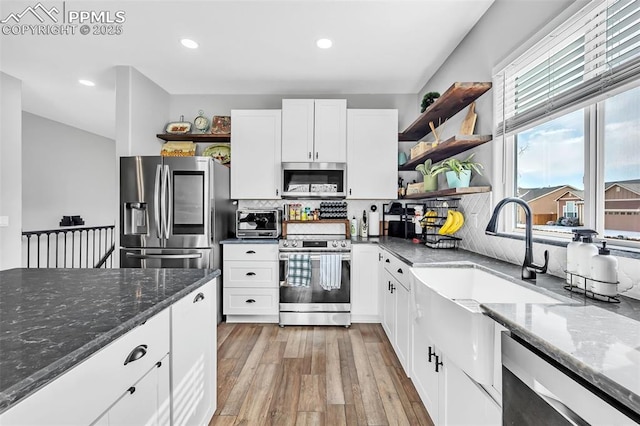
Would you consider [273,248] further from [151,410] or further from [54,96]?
[54,96]

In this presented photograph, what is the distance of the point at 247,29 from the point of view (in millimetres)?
2475

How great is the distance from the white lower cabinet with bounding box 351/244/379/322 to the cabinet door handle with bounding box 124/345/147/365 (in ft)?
7.78

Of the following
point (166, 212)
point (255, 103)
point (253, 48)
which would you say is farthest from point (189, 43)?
point (166, 212)

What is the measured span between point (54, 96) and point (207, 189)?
2.83 meters

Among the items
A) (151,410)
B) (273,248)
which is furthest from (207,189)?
(151,410)

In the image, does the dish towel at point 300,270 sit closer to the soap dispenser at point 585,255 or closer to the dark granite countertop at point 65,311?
the dark granite countertop at point 65,311

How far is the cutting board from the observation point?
2.33 metres

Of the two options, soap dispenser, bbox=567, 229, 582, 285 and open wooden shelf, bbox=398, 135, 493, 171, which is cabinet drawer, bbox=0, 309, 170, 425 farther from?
open wooden shelf, bbox=398, 135, 493, 171

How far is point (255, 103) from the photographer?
3.83 meters

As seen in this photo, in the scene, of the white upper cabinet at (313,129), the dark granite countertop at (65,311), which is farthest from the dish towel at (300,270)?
the dark granite countertop at (65,311)

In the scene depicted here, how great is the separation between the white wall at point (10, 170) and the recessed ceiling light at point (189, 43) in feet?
7.42

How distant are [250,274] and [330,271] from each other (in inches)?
34.0

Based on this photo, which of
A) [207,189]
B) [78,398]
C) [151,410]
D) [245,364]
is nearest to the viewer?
[78,398]

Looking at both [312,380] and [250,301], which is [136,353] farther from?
[250,301]
